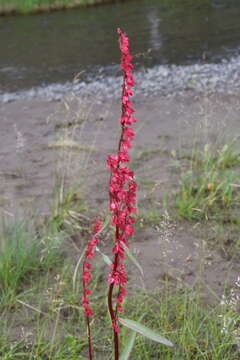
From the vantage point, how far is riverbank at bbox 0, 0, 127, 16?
15438 mm

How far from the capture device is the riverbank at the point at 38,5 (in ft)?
50.6

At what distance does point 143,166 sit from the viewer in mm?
4551

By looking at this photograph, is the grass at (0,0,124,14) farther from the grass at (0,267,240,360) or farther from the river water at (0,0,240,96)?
the grass at (0,267,240,360)

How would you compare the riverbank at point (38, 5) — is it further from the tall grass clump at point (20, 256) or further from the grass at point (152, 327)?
the grass at point (152, 327)

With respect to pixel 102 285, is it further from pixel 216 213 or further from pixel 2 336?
pixel 216 213

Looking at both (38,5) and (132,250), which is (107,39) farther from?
(132,250)

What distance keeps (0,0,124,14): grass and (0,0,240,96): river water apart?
1.54 ft

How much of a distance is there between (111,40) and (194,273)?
8.97 meters

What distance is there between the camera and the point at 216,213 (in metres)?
3.51

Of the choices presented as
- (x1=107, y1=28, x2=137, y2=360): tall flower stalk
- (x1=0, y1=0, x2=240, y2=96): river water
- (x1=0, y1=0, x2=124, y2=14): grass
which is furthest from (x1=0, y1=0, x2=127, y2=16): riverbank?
(x1=107, y1=28, x2=137, y2=360): tall flower stalk

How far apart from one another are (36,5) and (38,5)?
8 cm

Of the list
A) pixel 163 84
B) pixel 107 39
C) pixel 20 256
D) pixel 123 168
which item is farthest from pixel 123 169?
pixel 107 39

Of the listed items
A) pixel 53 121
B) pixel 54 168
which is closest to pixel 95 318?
pixel 54 168

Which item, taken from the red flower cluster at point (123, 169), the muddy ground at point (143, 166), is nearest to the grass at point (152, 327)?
the muddy ground at point (143, 166)
